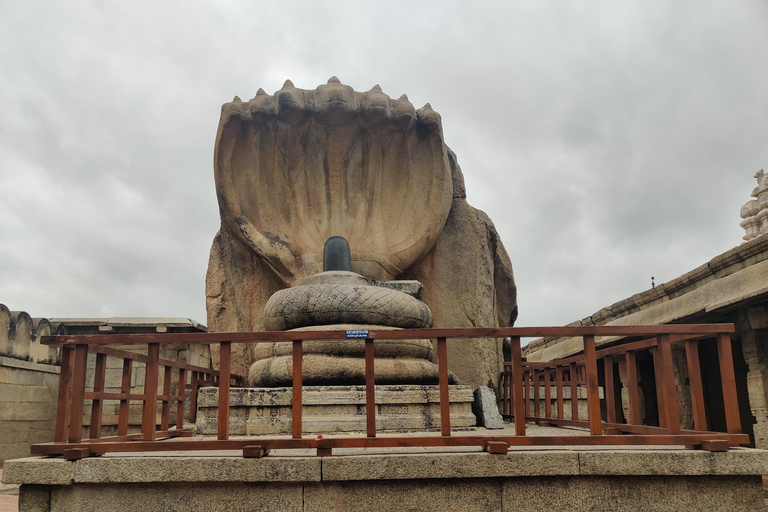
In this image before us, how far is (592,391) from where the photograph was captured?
10.1ft

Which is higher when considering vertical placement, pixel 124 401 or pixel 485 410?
pixel 124 401

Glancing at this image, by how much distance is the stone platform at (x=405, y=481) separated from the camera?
2865 millimetres

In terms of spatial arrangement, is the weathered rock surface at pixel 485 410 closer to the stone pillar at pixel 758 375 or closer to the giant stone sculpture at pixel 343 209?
the giant stone sculpture at pixel 343 209


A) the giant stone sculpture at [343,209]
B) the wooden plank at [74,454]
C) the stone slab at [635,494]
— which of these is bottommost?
the stone slab at [635,494]

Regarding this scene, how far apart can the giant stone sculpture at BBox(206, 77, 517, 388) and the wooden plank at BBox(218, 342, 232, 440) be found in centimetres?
324

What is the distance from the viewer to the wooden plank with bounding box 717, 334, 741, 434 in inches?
121

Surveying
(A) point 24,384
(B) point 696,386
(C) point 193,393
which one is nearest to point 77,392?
(C) point 193,393

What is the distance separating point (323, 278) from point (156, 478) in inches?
114

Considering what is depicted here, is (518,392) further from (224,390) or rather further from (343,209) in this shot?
(343,209)

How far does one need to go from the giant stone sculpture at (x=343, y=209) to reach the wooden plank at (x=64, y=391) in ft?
11.2

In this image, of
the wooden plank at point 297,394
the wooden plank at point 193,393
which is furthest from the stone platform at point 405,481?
the wooden plank at point 193,393

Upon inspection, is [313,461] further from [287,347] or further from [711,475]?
[287,347]

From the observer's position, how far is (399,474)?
286 cm

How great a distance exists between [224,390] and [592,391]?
1894 mm
